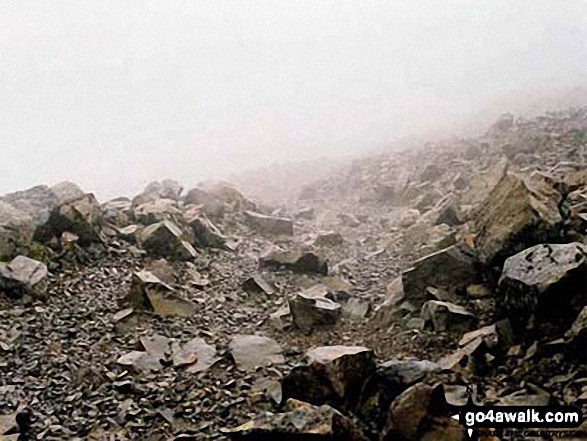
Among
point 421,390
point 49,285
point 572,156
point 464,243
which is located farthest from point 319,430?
point 572,156

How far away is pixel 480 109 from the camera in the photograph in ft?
241

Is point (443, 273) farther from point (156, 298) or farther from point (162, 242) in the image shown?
point (162, 242)

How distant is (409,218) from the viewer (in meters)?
29.6

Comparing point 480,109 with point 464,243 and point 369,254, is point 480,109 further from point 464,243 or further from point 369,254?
point 464,243

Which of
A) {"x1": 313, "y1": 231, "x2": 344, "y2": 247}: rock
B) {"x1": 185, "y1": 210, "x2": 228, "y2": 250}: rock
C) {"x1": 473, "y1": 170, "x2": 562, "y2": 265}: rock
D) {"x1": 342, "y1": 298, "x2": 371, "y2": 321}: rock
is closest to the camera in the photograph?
{"x1": 473, "y1": 170, "x2": 562, "y2": 265}: rock

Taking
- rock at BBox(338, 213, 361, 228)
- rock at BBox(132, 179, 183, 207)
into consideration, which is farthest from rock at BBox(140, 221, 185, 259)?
rock at BBox(338, 213, 361, 228)

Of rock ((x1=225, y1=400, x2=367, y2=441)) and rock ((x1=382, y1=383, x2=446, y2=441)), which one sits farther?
rock ((x1=382, y1=383, x2=446, y2=441))

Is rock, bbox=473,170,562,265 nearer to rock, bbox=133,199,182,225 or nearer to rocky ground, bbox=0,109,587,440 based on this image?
rocky ground, bbox=0,109,587,440

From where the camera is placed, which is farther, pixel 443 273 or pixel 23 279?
pixel 23 279

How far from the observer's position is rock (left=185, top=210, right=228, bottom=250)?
85.1ft

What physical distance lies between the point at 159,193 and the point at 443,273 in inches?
843

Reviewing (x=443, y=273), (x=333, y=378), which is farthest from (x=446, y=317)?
(x=333, y=378)

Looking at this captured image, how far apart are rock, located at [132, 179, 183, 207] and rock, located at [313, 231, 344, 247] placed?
931 cm

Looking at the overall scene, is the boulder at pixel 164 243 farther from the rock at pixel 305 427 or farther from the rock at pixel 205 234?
the rock at pixel 305 427
